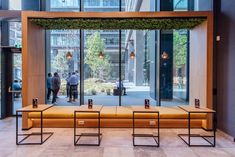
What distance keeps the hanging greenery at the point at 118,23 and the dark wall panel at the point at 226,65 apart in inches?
23.4

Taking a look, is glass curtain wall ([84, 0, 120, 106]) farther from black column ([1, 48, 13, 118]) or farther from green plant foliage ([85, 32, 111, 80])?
black column ([1, 48, 13, 118])

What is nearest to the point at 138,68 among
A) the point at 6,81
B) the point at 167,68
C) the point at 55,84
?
the point at 167,68

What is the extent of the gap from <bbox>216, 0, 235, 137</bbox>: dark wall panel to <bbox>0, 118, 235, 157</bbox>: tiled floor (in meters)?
0.47

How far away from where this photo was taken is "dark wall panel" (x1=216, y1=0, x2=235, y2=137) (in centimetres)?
616

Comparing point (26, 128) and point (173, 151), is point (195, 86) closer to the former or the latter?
point (173, 151)

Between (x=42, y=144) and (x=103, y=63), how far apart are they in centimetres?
468

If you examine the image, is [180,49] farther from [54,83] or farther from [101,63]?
[54,83]

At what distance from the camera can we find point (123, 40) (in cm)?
962

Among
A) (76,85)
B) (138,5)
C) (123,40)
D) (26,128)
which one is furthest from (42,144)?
(138,5)

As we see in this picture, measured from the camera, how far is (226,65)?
6512 mm

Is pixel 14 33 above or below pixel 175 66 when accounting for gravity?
above

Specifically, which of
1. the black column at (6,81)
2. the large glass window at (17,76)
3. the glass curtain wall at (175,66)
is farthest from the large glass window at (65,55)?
the glass curtain wall at (175,66)

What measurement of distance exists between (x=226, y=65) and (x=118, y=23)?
9.88 feet

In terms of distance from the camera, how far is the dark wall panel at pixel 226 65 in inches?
243
